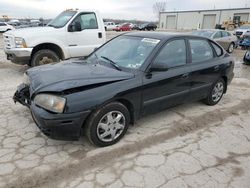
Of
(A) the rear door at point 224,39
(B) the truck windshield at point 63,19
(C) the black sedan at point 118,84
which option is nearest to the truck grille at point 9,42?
(B) the truck windshield at point 63,19

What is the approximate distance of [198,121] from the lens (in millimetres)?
4469

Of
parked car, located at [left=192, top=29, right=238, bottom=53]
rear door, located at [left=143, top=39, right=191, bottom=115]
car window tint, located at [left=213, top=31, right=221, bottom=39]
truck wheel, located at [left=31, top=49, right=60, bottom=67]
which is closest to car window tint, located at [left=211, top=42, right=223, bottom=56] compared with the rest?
rear door, located at [left=143, top=39, right=191, bottom=115]

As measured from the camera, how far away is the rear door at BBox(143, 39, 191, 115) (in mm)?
3744

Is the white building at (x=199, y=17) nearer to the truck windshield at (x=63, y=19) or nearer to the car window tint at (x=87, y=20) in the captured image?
the car window tint at (x=87, y=20)

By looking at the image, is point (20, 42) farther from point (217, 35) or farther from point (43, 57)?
point (217, 35)

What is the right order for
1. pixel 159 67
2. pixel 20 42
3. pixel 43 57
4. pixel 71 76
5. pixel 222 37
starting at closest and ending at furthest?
pixel 71 76, pixel 159 67, pixel 20 42, pixel 43 57, pixel 222 37

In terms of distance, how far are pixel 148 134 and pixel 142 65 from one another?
1089mm

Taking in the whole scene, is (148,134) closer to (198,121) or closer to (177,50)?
(198,121)

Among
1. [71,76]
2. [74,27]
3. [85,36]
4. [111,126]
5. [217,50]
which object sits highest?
[74,27]

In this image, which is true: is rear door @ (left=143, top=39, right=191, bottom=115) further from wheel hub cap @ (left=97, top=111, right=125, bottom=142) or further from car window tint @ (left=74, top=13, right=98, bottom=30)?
car window tint @ (left=74, top=13, right=98, bottom=30)

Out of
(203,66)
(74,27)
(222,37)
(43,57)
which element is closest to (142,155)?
(203,66)

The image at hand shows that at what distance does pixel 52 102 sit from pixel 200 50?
9.91ft

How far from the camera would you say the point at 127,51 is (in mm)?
4082

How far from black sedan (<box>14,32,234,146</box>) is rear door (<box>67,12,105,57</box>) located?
3177 millimetres
